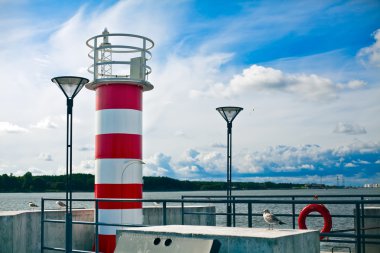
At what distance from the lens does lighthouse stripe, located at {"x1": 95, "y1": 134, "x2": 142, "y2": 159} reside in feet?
31.4

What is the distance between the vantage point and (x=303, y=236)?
4906 millimetres

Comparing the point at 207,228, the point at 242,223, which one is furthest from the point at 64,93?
the point at 242,223

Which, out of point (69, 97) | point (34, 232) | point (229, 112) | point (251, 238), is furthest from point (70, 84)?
point (251, 238)

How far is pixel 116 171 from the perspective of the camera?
31.4ft

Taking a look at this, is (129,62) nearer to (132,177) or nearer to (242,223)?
(132,177)

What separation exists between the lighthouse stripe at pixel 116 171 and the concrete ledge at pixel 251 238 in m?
4.30

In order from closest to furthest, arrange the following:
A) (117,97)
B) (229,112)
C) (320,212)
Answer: (320,212)
(117,97)
(229,112)

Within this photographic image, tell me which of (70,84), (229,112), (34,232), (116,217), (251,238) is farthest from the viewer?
(229,112)

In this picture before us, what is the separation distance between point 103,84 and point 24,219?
3.00m

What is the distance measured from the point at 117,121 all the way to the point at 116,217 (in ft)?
5.75

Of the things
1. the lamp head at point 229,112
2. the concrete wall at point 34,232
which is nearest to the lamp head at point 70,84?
the concrete wall at point 34,232

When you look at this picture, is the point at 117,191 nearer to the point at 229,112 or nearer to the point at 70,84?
the point at 70,84

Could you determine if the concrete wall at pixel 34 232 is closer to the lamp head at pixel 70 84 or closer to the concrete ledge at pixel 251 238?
the lamp head at pixel 70 84

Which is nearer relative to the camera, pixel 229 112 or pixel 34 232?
pixel 34 232
